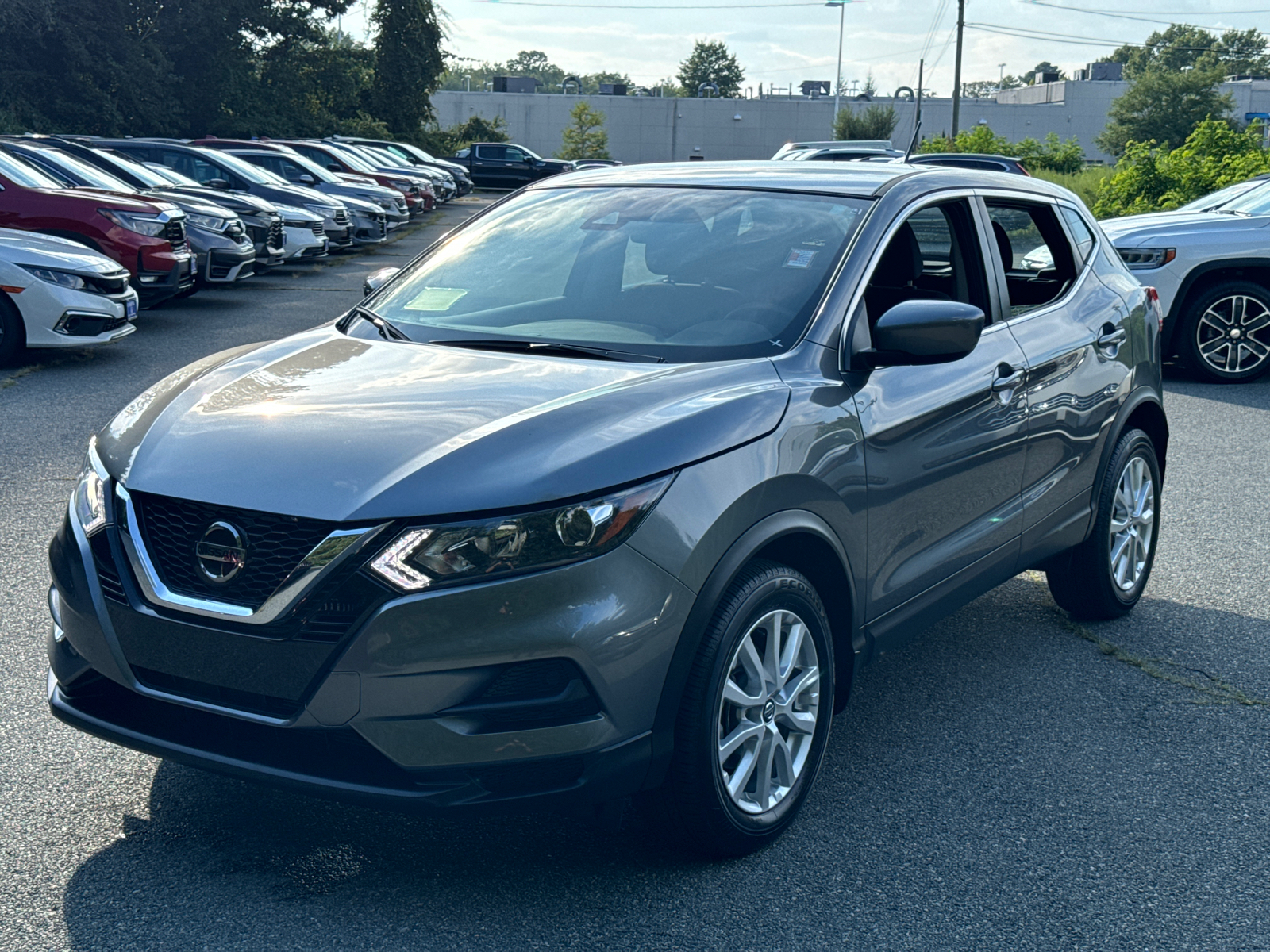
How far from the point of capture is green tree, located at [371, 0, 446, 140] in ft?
178

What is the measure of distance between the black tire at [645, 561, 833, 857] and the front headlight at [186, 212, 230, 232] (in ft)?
43.4

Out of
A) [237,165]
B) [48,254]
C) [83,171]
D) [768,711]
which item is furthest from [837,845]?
[237,165]

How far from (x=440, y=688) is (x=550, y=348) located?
4.19ft

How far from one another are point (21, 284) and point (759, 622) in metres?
9.29

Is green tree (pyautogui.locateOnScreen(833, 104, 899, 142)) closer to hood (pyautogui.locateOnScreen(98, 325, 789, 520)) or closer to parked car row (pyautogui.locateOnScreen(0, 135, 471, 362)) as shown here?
parked car row (pyautogui.locateOnScreen(0, 135, 471, 362))

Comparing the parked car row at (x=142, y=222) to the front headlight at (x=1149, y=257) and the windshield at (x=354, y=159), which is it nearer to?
the windshield at (x=354, y=159)

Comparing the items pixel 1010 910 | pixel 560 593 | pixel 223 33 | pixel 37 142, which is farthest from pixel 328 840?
pixel 223 33

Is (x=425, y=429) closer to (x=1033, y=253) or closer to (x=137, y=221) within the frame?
(x=1033, y=253)

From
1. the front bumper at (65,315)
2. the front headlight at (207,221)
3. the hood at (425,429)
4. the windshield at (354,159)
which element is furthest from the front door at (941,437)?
the windshield at (354,159)

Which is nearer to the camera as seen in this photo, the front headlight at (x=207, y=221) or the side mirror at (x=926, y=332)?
the side mirror at (x=926, y=332)

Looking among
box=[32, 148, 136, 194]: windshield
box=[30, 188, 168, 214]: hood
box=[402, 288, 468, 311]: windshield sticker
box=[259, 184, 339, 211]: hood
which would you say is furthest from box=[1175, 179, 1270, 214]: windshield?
box=[259, 184, 339, 211]: hood

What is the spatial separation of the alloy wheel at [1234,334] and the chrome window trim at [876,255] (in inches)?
296

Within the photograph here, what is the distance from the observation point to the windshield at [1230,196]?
38.9ft

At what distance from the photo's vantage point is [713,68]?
5704 inches
